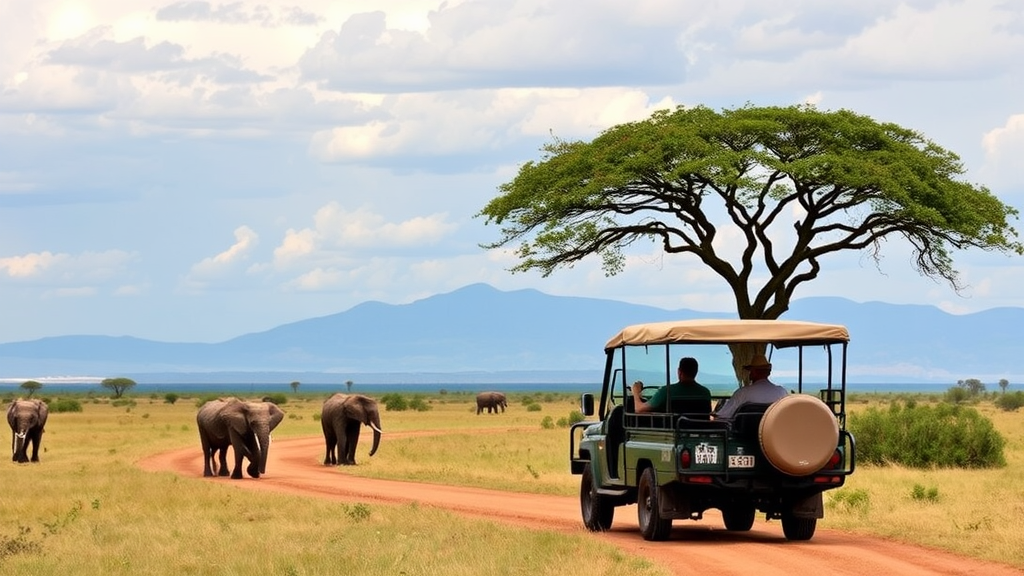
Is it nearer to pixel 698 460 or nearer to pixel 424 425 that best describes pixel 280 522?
pixel 698 460

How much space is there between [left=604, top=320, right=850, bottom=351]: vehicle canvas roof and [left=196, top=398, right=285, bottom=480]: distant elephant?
18.3m

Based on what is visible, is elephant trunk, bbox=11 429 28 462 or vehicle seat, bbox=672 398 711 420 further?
elephant trunk, bbox=11 429 28 462

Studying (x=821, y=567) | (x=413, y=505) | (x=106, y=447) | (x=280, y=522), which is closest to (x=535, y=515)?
(x=413, y=505)

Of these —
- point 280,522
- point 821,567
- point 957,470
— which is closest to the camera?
point 821,567

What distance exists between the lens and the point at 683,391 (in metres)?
20.0

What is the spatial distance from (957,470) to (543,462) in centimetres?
1073

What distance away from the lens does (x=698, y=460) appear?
19.2 meters

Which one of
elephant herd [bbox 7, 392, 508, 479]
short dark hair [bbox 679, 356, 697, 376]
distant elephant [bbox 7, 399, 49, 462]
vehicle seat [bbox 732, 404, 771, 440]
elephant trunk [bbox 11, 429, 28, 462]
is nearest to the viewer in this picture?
vehicle seat [bbox 732, 404, 771, 440]

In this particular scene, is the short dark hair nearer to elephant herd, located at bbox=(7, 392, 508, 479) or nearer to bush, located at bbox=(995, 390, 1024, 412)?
elephant herd, located at bbox=(7, 392, 508, 479)

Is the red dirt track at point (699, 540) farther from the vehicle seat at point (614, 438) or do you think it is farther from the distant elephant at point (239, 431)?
the distant elephant at point (239, 431)

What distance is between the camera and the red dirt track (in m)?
17.7

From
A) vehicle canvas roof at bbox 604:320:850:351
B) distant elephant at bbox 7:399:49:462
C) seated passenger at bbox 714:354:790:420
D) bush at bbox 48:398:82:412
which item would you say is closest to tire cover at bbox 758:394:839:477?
seated passenger at bbox 714:354:790:420

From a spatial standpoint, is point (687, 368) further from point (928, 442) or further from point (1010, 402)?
point (1010, 402)

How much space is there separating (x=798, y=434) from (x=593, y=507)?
3963 mm
